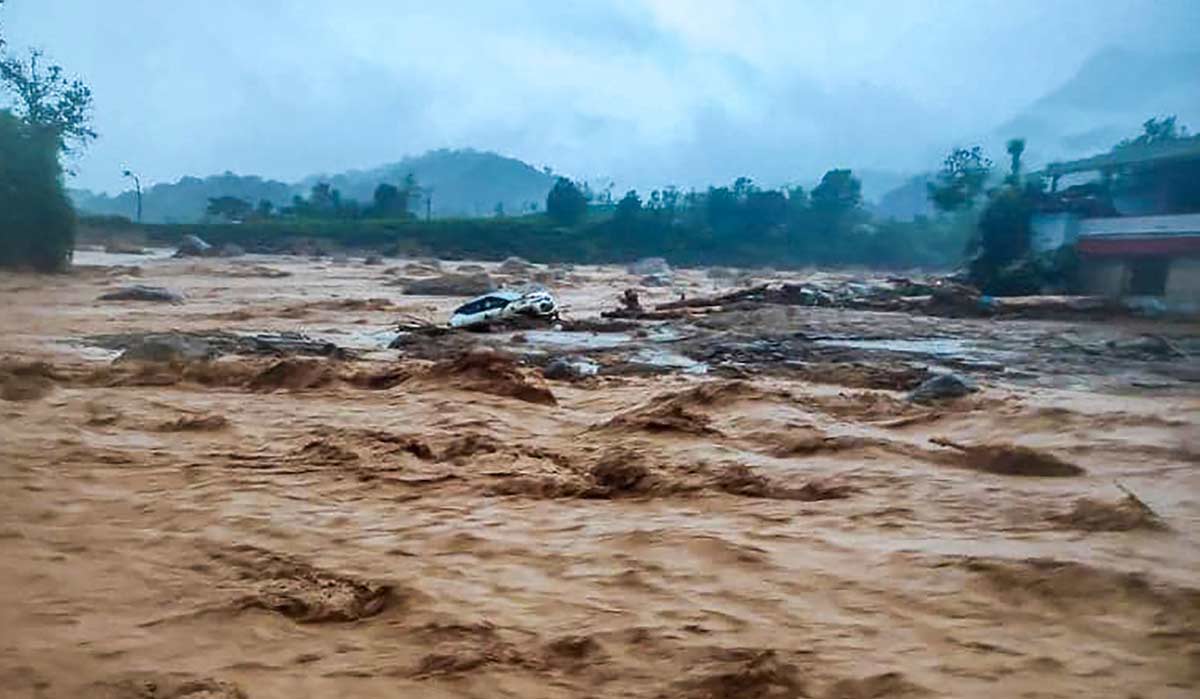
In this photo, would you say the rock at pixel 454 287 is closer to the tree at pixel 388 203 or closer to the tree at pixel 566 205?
the tree at pixel 566 205

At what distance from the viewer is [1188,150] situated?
14938mm

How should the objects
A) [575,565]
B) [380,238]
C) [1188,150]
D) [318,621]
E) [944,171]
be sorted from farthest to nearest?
[380,238] → [944,171] → [1188,150] → [575,565] → [318,621]

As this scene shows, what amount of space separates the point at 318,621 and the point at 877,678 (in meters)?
2.20

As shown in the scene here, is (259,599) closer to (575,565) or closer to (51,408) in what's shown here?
(575,565)

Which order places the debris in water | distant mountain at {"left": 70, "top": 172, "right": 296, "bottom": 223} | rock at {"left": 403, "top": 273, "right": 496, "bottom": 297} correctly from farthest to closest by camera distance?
distant mountain at {"left": 70, "top": 172, "right": 296, "bottom": 223} → rock at {"left": 403, "top": 273, "right": 496, "bottom": 297} → the debris in water

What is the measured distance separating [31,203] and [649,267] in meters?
27.9

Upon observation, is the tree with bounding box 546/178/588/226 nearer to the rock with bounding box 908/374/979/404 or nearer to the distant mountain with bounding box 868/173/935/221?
the distant mountain with bounding box 868/173/935/221

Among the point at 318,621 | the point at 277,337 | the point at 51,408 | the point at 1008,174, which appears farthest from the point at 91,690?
the point at 1008,174

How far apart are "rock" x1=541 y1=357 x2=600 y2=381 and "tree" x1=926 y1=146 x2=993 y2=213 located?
103 ft

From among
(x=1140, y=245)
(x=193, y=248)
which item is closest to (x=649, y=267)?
(x=193, y=248)

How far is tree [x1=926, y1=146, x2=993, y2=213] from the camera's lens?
39625 mm

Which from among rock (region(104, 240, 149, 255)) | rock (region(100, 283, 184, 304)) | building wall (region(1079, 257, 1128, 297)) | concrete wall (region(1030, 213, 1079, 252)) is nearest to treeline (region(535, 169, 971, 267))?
rock (region(104, 240, 149, 255))

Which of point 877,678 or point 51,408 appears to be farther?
point 51,408

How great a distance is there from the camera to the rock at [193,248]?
4330cm
